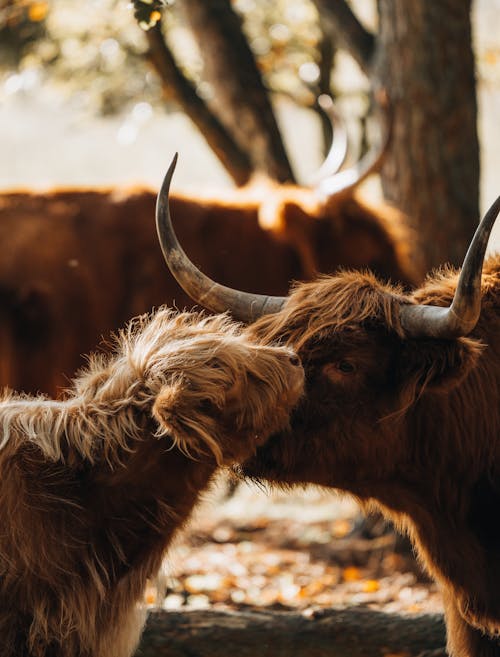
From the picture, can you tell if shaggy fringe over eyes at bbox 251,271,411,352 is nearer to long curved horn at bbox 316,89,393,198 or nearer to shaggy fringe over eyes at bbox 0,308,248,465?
shaggy fringe over eyes at bbox 0,308,248,465

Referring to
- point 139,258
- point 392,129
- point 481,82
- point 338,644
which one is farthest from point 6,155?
point 338,644

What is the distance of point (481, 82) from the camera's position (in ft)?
37.3

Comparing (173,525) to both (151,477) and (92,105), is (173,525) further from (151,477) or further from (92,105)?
(92,105)

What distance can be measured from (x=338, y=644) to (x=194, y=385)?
6.34 feet

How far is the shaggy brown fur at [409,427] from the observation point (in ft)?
13.1

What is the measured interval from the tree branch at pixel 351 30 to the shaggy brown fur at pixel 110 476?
4.23m

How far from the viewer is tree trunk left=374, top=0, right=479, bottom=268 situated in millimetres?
6695

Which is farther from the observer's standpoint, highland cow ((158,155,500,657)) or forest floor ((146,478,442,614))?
forest floor ((146,478,442,614))

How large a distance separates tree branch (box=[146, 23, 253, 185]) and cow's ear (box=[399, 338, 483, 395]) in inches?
202

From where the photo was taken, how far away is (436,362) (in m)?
3.93

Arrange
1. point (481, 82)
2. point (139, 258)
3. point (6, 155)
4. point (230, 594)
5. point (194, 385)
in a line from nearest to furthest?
1. point (194, 385)
2. point (230, 594)
3. point (139, 258)
4. point (481, 82)
5. point (6, 155)

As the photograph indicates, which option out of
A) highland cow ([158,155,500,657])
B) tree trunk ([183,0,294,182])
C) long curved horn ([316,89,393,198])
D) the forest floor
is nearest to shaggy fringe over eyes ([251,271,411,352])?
highland cow ([158,155,500,657])

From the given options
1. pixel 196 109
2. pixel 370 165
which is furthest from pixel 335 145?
pixel 370 165

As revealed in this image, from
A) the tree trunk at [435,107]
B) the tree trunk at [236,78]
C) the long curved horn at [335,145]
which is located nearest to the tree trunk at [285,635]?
the tree trunk at [435,107]
